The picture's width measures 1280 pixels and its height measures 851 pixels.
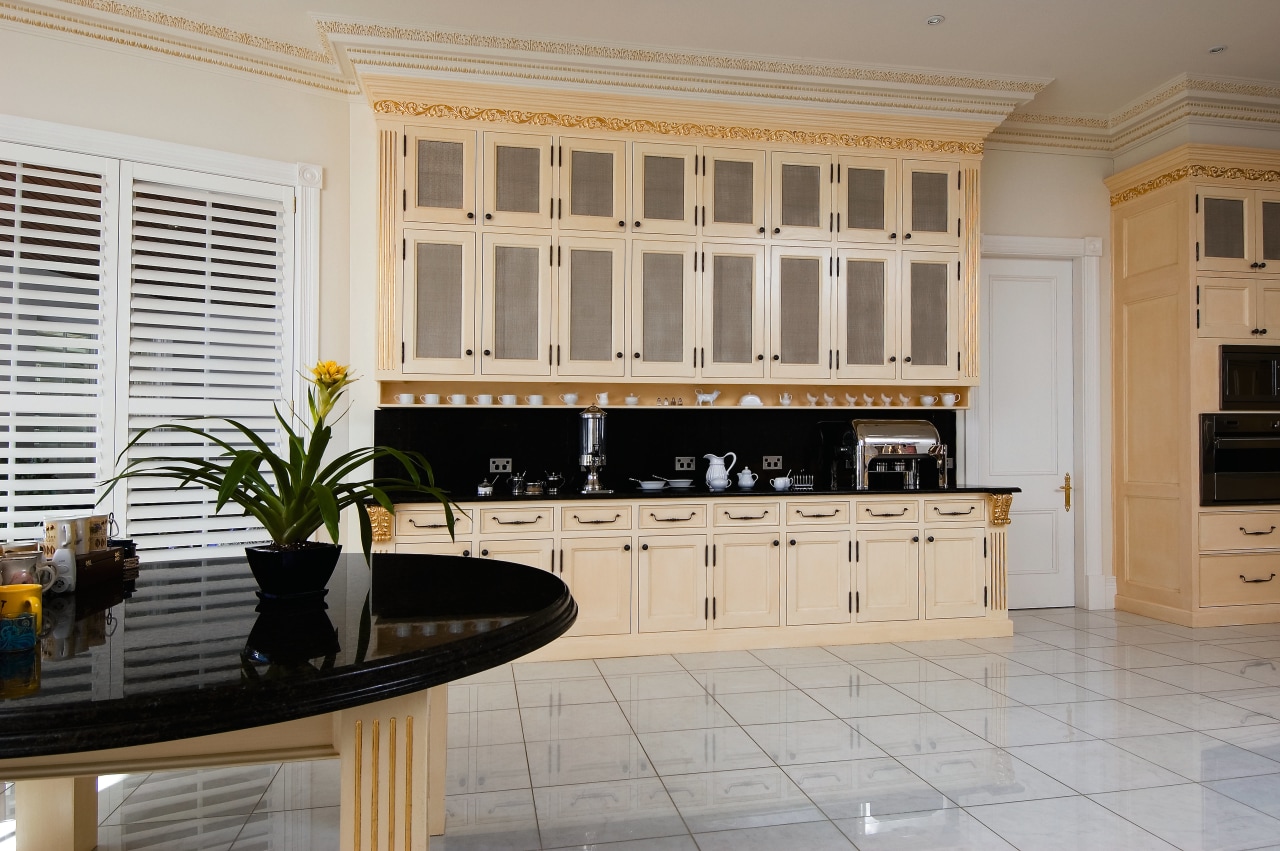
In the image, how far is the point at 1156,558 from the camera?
5.58 metres

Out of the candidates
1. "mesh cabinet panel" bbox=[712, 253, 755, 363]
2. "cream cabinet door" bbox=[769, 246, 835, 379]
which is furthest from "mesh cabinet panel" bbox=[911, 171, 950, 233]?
"mesh cabinet panel" bbox=[712, 253, 755, 363]

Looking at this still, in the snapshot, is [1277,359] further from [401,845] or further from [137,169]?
[137,169]

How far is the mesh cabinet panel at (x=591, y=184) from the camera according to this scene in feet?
16.0

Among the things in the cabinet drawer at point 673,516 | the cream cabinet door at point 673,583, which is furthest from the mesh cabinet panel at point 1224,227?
the cream cabinet door at point 673,583

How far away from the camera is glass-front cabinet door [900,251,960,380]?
17.1 ft

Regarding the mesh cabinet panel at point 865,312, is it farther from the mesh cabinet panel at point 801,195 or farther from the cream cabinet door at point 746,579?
the cream cabinet door at point 746,579

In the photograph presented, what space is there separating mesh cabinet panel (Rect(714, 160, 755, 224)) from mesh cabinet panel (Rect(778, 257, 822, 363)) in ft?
1.25

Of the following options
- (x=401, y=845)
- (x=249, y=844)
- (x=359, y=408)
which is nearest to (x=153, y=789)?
(x=249, y=844)

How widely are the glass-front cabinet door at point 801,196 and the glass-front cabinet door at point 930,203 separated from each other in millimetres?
498

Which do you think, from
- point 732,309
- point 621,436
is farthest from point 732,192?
point 621,436

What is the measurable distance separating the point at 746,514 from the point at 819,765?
75.0 inches

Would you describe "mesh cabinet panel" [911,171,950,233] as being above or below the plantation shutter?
above

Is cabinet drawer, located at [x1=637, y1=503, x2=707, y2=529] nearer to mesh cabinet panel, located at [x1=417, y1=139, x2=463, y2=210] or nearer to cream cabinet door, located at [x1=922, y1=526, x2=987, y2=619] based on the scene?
cream cabinet door, located at [x1=922, y1=526, x2=987, y2=619]

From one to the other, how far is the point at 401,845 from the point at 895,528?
402 cm
